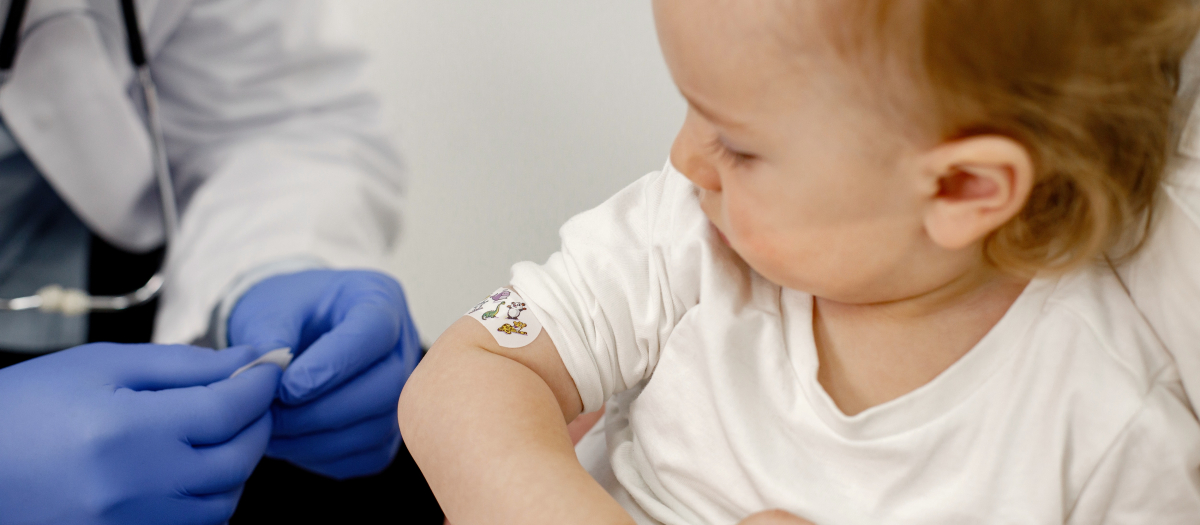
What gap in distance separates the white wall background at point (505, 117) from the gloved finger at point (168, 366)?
56cm

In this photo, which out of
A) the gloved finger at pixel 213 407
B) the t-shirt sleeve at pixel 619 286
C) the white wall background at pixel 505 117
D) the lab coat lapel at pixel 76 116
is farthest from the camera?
the white wall background at pixel 505 117

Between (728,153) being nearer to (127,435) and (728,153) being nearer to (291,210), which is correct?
(127,435)

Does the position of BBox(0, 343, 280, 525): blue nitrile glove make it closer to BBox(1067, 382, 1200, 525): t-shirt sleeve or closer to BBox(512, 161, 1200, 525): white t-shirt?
BBox(512, 161, 1200, 525): white t-shirt

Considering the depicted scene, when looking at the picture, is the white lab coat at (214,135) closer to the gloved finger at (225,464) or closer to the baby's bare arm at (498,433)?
the gloved finger at (225,464)

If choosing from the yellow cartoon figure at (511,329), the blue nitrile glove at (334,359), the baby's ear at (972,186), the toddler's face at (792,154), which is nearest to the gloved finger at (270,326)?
the blue nitrile glove at (334,359)

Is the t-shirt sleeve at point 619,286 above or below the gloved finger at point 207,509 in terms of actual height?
above

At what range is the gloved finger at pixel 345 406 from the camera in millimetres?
892

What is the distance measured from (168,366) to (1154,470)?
0.83 metres

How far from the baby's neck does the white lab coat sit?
2.41 ft

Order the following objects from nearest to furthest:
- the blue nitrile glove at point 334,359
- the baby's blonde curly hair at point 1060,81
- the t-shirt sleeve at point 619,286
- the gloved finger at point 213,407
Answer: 1. the baby's blonde curly hair at point 1060,81
2. the t-shirt sleeve at point 619,286
3. the gloved finger at point 213,407
4. the blue nitrile glove at point 334,359

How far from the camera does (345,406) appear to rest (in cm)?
90

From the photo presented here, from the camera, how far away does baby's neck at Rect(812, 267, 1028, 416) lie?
1.89 feet

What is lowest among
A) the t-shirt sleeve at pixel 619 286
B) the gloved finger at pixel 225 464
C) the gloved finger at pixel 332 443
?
Result: the gloved finger at pixel 332 443

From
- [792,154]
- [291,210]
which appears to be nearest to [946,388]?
[792,154]
